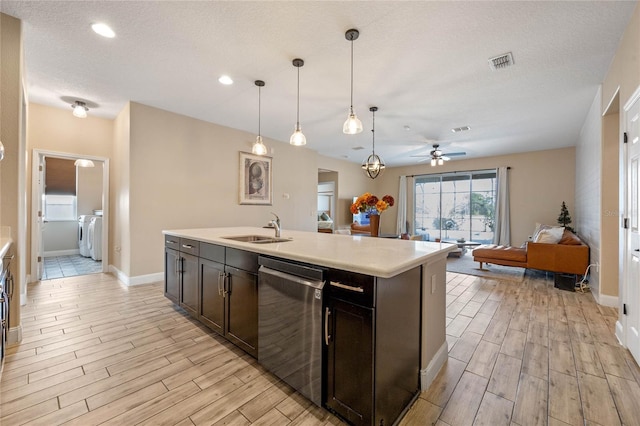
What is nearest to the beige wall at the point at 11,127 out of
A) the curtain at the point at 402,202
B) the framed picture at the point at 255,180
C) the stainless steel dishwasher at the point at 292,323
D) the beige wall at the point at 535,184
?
the stainless steel dishwasher at the point at 292,323

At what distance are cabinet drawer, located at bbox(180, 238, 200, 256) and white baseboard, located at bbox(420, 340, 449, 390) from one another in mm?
2122

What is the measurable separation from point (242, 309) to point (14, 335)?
6.60ft

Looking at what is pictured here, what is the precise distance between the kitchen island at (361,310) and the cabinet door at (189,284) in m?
0.22

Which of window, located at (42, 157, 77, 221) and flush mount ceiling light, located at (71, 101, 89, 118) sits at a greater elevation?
flush mount ceiling light, located at (71, 101, 89, 118)

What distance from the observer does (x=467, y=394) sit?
1.71m

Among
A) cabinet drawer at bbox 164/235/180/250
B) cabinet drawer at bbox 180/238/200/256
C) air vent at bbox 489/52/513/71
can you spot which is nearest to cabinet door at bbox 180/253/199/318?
cabinet drawer at bbox 180/238/200/256

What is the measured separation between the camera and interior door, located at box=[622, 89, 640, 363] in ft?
6.66

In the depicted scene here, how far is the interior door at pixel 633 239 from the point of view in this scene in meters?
2.03

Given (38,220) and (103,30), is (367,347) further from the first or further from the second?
(38,220)

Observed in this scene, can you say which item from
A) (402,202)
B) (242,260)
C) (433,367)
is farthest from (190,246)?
(402,202)

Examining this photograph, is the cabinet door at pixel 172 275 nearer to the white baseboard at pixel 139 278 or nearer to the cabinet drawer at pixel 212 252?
the cabinet drawer at pixel 212 252

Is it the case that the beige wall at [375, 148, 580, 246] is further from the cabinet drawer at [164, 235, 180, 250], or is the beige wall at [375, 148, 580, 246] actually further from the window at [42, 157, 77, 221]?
the window at [42, 157, 77, 221]

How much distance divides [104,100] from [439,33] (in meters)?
4.43

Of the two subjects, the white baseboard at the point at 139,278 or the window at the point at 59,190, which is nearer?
the white baseboard at the point at 139,278
